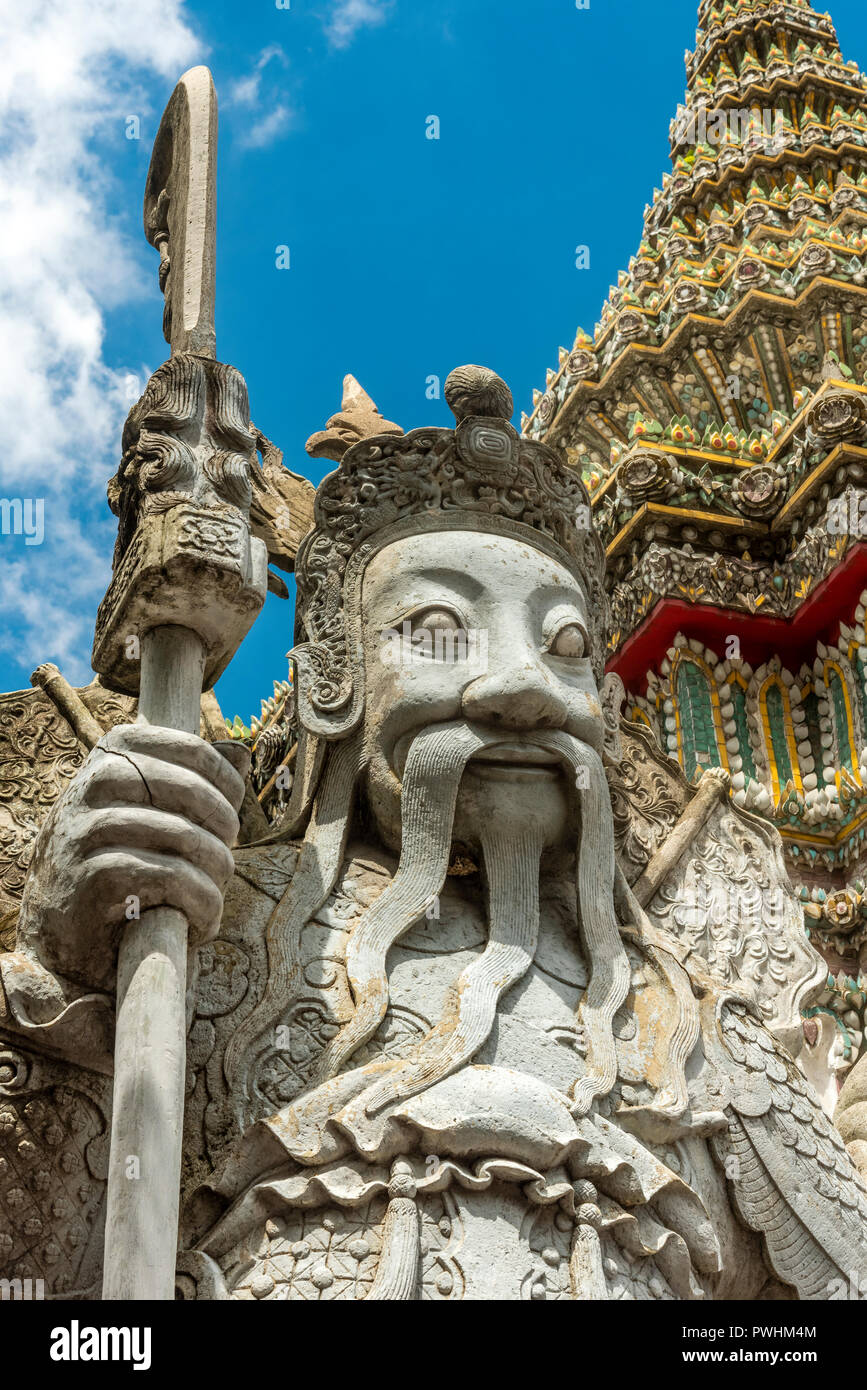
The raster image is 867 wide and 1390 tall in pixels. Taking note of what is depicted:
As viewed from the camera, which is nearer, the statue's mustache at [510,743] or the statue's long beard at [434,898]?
the statue's long beard at [434,898]

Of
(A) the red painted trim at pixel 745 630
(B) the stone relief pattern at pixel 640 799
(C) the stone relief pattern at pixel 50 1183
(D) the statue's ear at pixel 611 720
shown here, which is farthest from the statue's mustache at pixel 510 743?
(A) the red painted trim at pixel 745 630

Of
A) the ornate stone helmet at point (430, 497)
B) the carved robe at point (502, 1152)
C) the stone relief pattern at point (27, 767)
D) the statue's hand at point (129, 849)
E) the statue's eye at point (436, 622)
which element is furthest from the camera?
the ornate stone helmet at point (430, 497)

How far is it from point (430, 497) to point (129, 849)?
2266mm

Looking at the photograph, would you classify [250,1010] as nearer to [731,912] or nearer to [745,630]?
[731,912]

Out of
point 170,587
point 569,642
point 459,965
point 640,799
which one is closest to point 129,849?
point 170,587

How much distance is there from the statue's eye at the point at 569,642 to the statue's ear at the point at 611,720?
1.54 feet

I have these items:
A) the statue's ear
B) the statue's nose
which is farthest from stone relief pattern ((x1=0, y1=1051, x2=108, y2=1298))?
the statue's ear

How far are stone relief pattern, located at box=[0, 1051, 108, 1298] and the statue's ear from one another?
2.53 meters

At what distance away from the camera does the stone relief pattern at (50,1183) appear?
20.3 ft

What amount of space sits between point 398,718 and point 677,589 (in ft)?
21.9

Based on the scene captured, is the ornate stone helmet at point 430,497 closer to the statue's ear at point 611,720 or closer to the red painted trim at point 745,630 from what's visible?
the statue's ear at point 611,720

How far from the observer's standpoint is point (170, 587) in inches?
245

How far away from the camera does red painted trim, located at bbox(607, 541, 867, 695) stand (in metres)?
13.3
